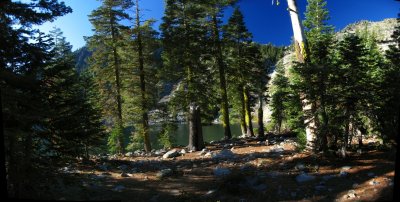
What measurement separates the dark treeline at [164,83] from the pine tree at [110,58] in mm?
81

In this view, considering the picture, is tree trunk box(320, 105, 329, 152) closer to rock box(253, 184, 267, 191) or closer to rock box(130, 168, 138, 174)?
rock box(253, 184, 267, 191)

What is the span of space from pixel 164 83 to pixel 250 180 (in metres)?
15.9

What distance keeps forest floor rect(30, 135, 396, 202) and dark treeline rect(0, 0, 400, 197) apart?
0.99 metres

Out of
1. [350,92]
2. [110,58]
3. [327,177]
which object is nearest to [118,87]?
[110,58]

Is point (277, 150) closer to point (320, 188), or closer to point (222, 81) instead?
point (320, 188)

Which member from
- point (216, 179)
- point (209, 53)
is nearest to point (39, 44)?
point (216, 179)

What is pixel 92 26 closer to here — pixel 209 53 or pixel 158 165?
pixel 209 53

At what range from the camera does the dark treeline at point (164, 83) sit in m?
9.88

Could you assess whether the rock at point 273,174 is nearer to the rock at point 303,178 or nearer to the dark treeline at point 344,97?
the rock at point 303,178

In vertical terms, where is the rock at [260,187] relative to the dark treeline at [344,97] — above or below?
A: below

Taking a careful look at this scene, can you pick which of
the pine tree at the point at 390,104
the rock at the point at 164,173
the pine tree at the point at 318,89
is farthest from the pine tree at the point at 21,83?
the pine tree at the point at 390,104

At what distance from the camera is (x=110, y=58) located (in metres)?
26.5

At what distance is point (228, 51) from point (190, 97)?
1140cm

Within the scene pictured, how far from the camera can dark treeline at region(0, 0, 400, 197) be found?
988 centimetres
